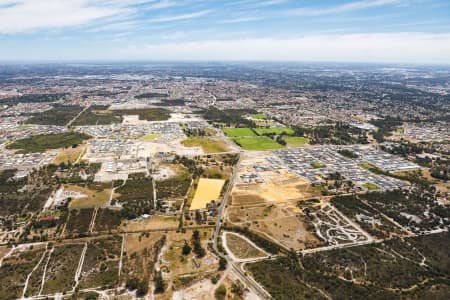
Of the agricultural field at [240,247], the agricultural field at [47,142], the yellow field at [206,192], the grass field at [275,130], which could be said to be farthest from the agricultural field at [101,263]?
the grass field at [275,130]

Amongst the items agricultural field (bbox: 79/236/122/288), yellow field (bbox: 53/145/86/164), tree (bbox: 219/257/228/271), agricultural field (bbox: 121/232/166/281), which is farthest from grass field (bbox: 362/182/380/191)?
yellow field (bbox: 53/145/86/164)

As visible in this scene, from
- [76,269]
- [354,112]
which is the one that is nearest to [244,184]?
[76,269]

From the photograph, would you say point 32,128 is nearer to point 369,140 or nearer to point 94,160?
point 94,160

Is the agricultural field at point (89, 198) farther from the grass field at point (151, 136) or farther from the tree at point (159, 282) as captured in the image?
the grass field at point (151, 136)

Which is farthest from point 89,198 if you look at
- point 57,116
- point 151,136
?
point 57,116

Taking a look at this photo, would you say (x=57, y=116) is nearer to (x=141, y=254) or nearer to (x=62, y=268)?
(x=62, y=268)
